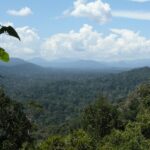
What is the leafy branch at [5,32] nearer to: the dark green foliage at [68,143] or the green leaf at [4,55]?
the green leaf at [4,55]

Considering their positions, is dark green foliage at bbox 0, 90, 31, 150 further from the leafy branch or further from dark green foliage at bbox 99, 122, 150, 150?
the leafy branch

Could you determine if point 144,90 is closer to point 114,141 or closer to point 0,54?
point 114,141

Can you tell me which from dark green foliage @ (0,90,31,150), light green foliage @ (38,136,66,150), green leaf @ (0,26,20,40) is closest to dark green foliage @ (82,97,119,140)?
light green foliage @ (38,136,66,150)

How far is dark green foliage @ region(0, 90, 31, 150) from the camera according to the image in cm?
4775

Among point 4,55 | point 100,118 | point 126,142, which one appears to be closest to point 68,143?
point 126,142

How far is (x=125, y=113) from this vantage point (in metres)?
118

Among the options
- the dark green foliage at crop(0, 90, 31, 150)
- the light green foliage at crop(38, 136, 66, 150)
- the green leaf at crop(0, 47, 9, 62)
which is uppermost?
the green leaf at crop(0, 47, 9, 62)

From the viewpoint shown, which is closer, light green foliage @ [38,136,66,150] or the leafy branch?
the leafy branch

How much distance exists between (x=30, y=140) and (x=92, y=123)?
27.9 m

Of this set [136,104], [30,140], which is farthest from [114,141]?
[136,104]

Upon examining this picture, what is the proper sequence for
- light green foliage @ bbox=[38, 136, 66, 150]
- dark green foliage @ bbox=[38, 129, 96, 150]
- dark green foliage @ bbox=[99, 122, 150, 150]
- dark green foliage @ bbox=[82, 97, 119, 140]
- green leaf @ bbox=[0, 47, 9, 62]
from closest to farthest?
green leaf @ bbox=[0, 47, 9, 62] < light green foliage @ bbox=[38, 136, 66, 150] < dark green foliage @ bbox=[38, 129, 96, 150] < dark green foliage @ bbox=[99, 122, 150, 150] < dark green foliage @ bbox=[82, 97, 119, 140]

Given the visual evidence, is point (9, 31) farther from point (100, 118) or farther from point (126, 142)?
point (100, 118)

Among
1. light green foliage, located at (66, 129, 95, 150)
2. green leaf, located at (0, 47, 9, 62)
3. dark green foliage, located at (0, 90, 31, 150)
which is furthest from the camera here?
light green foliage, located at (66, 129, 95, 150)

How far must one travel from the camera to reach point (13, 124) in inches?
1924
